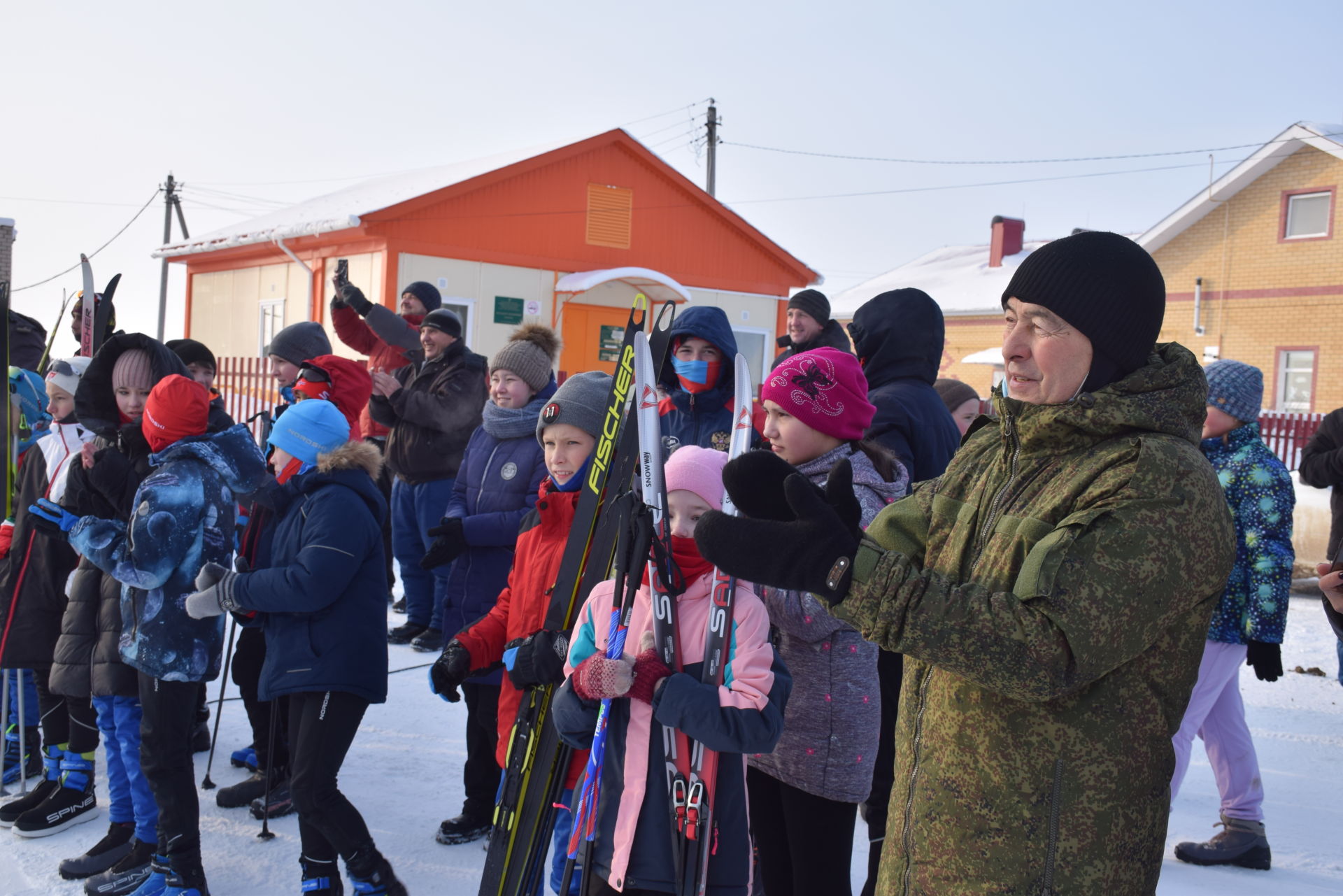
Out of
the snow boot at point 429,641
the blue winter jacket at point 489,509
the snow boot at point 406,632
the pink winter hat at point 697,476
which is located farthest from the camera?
the snow boot at point 406,632

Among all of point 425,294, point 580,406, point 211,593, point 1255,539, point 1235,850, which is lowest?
point 1235,850

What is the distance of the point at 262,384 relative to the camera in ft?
42.1

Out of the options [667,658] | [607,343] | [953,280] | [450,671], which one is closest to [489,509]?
[450,671]

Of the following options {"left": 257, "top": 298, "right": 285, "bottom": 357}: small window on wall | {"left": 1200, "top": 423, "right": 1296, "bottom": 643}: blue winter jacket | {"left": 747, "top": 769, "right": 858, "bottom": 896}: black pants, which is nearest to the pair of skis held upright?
{"left": 747, "top": 769, "right": 858, "bottom": 896}: black pants

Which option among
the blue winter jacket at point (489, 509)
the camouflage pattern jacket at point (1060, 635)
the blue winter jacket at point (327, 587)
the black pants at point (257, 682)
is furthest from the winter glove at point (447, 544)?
the camouflage pattern jacket at point (1060, 635)

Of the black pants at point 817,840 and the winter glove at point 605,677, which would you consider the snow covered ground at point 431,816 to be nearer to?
the black pants at point 817,840

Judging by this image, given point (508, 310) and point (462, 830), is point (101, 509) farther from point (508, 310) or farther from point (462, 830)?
point (508, 310)

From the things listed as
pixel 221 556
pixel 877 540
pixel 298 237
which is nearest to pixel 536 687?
pixel 877 540

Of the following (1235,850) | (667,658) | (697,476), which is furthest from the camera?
(1235,850)

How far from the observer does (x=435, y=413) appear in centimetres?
601

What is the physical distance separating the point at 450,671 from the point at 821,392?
1.31 m

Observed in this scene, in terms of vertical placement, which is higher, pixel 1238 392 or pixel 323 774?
pixel 1238 392

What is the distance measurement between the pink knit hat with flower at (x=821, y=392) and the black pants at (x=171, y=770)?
7.25ft

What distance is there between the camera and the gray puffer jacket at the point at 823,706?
247cm
